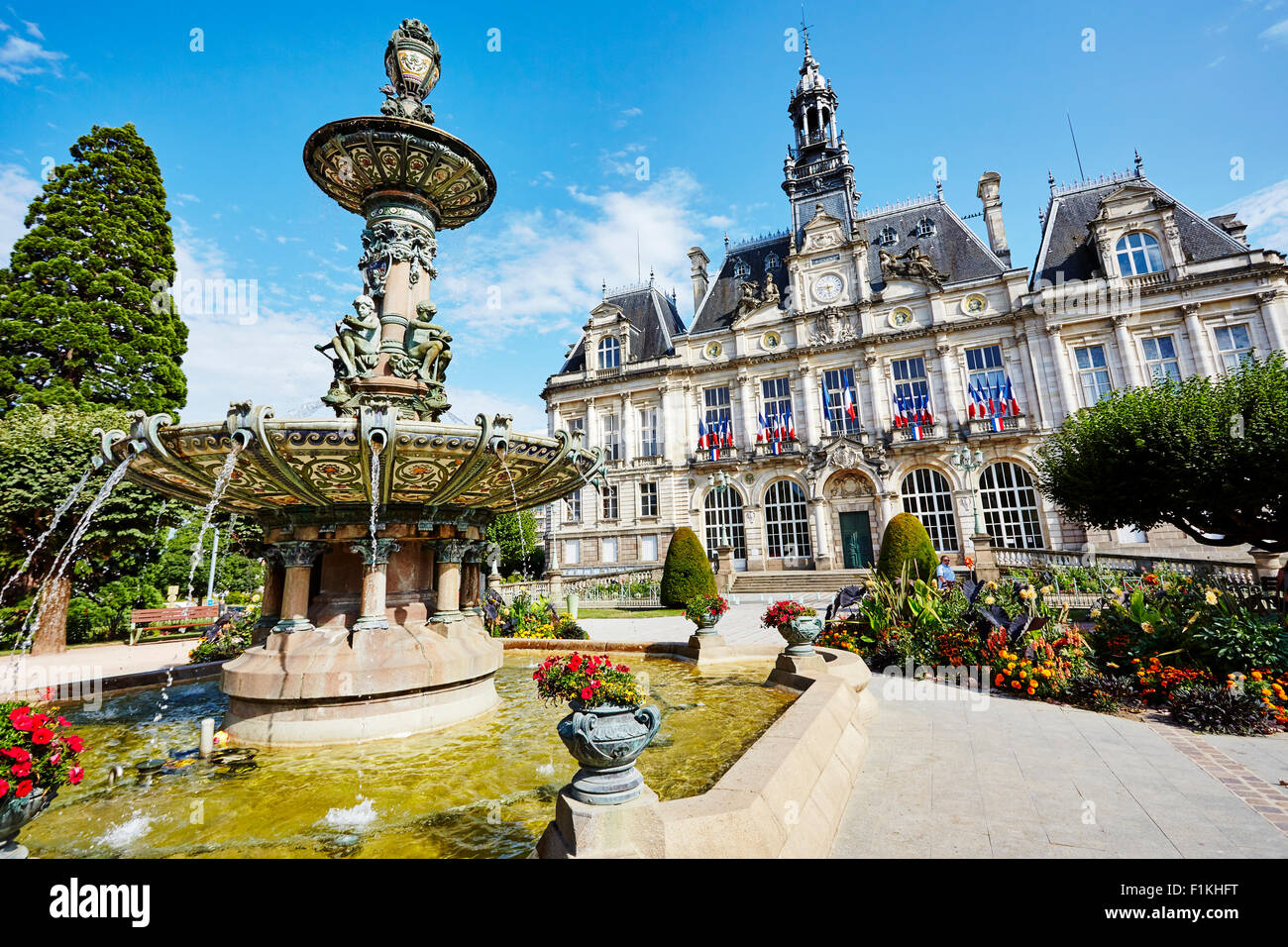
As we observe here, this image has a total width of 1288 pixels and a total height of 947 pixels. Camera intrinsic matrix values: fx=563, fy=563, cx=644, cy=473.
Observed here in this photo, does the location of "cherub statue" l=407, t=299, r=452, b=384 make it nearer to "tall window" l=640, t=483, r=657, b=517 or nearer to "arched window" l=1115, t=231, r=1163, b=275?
"tall window" l=640, t=483, r=657, b=517

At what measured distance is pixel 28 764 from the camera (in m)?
2.69

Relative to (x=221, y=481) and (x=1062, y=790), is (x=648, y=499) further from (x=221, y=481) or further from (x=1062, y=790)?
(x=1062, y=790)

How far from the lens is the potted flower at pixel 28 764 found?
2.63m

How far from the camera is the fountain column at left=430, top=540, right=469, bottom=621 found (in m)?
6.86

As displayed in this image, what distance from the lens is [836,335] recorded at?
104 ft

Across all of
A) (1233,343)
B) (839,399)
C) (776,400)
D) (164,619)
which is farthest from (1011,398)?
(164,619)

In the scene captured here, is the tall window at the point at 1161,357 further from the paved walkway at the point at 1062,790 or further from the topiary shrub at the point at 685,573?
the paved walkway at the point at 1062,790

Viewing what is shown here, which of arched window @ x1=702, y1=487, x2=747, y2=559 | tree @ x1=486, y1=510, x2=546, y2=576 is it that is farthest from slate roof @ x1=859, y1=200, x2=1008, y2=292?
tree @ x1=486, y1=510, x2=546, y2=576

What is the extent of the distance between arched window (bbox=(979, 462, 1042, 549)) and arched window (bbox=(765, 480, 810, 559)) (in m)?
8.71

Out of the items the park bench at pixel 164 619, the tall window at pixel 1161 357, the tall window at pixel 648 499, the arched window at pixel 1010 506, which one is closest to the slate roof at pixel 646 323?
the tall window at pixel 648 499

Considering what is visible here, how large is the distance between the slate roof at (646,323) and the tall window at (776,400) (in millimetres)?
7016

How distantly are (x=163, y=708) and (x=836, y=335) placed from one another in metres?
31.7

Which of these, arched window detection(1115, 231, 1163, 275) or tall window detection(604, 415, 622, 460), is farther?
tall window detection(604, 415, 622, 460)
